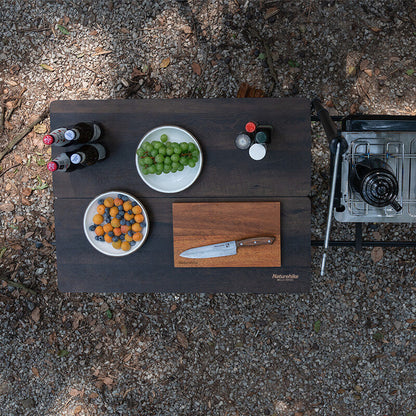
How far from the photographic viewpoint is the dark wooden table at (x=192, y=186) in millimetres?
1511

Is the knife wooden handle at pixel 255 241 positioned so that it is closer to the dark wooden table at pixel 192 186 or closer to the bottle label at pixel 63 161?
the dark wooden table at pixel 192 186

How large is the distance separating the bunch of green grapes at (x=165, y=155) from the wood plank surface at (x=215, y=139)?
0.46ft

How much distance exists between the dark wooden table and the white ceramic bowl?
40 millimetres

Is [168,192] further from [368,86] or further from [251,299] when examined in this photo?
[368,86]

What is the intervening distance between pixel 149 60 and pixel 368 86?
1.43 m

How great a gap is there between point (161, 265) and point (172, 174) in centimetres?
43

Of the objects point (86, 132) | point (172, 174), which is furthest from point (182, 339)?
point (86, 132)

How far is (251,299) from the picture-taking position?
2283 mm

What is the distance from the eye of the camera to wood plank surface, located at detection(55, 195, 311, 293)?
1.55 m

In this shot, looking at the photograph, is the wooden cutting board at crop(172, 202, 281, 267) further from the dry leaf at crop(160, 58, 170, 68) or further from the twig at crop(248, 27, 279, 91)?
the dry leaf at crop(160, 58, 170, 68)

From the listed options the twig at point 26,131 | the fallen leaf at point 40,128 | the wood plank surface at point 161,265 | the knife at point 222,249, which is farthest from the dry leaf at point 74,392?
the fallen leaf at point 40,128

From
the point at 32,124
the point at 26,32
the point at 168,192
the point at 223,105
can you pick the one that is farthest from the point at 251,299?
the point at 26,32

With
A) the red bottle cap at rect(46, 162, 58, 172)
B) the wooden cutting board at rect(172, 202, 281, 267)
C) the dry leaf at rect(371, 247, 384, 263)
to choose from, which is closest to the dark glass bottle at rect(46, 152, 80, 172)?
the red bottle cap at rect(46, 162, 58, 172)

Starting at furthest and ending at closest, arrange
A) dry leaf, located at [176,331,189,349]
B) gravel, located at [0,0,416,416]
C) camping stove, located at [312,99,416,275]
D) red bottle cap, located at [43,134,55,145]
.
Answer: dry leaf, located at [176,331,189,349]
gravel, located at [0,0,416,416]
camping stove, located at [312,99,416,275]
red bottle cap, located at [43,134,55,145]
